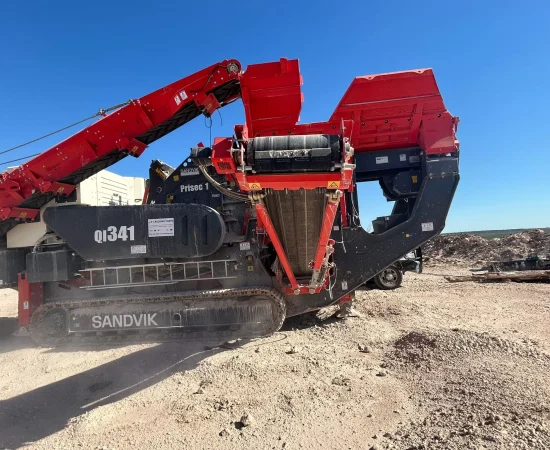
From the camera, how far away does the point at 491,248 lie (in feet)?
57.2

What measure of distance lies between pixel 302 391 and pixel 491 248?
1741cm

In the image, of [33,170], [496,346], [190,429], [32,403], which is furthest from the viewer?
[33,170]

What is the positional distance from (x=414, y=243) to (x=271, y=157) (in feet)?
11.3

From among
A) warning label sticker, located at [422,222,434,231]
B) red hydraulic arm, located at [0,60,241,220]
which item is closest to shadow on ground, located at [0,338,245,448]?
red hydraulic arm, located at [0,60,241,220]

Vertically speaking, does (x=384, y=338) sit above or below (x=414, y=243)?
below

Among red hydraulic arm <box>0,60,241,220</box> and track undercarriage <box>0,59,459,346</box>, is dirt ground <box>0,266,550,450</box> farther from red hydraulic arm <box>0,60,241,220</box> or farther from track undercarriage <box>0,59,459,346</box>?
red hydraulic arm <box>0,60,241,220</box>

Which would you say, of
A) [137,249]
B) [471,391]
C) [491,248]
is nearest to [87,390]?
[137,249]

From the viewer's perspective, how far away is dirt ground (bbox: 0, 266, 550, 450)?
8.87 feet

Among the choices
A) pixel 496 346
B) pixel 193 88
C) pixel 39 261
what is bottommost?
pixel 496 346

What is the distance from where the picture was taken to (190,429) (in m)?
2.92

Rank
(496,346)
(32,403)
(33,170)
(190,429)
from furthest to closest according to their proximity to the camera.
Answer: (33,170) < (496,346) < (32,403) < (190,429)

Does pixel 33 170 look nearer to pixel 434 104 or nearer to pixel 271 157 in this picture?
pixel 271 157

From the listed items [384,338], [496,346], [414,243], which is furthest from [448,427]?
[414,243]

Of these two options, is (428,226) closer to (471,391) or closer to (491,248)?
(471,391)
